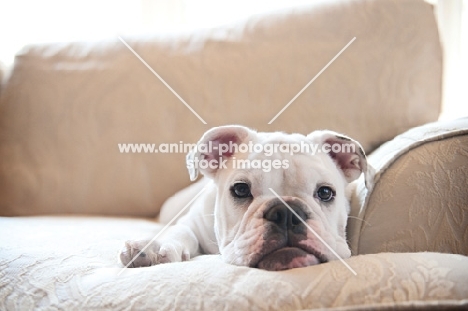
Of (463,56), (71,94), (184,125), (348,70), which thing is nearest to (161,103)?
(184,125)

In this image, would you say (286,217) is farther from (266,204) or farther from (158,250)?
(158,250)

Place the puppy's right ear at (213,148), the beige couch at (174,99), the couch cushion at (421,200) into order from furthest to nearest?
the beige couch at (174,99), the puppy's right ear at (213,148), the couch cushion at (421,200)

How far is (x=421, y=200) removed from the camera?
3.52 ft

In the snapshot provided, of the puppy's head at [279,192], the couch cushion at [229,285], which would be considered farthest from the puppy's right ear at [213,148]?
the couch cushion at [229,285]

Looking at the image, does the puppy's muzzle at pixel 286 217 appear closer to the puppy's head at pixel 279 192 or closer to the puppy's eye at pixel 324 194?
the puppy's head at pixel 279 192

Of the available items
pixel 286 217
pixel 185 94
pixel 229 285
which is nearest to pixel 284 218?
pixel 286 217

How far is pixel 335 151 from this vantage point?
1.40 metres

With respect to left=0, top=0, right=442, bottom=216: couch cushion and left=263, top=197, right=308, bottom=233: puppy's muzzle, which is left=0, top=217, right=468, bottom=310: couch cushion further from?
left=0, top=0, right=442, bottom=216: couch cushion

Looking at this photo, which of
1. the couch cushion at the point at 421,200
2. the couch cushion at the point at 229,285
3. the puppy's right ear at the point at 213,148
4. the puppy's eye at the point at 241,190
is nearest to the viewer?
the couch cushion at the point at 229,285

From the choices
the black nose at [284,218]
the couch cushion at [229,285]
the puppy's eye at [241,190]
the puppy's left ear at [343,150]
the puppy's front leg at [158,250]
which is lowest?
the puppy's front leg at [158,250]

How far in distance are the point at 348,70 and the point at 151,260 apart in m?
1.10

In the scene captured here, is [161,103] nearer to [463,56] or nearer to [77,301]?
[77,301]

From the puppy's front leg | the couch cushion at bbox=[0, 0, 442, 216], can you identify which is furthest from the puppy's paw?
the couch cushion at bbox=[0, 0, 442, 216]

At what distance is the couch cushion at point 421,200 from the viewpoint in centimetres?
103
